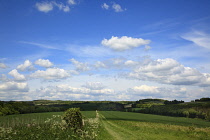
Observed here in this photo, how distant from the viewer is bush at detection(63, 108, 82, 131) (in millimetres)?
26856

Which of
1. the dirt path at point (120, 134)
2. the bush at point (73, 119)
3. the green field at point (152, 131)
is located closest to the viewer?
the dirt path at point (120, 134)

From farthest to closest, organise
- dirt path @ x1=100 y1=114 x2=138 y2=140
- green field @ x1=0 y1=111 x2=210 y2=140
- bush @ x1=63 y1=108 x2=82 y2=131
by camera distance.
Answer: bush @ x1=63 y1=108 x2=82 y2=131, dirt path @ x1=100 y1=114 x2=138 y2=140, green field @ x1=0 y1=111 x2=210 y2=140

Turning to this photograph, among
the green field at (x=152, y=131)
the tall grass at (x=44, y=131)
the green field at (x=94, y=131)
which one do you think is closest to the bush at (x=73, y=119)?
the tall grass at (x=44, y=131)

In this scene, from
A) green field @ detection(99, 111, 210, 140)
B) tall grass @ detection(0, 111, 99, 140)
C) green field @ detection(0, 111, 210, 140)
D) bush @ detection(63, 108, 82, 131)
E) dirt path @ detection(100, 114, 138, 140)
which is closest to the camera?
tall grass @ detection(0, 111, 99, 140)

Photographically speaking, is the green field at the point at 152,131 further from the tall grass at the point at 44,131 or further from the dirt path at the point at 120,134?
the tall grass at the point at 44,131

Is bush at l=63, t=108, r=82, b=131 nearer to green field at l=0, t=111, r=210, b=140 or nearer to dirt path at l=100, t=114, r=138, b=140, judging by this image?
green field at l=0, t=111, r=210, b=140

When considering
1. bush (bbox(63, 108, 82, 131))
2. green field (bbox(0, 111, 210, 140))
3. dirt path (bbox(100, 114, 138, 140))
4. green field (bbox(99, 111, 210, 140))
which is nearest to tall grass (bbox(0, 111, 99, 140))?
green field (bbox(0, 111, 210, 140))

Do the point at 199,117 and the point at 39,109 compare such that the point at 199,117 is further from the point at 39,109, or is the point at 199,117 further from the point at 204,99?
the point at 39,109

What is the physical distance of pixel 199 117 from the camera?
86.7 metres

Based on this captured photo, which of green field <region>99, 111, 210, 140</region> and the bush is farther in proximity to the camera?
green field <region>99, 111, 210, 140</region>

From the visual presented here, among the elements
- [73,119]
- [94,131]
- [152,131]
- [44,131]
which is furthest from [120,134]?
[44,131]

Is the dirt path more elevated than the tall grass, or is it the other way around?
the tall grass

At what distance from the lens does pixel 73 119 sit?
27.0 meters

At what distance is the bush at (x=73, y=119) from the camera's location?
2686 centimetres
